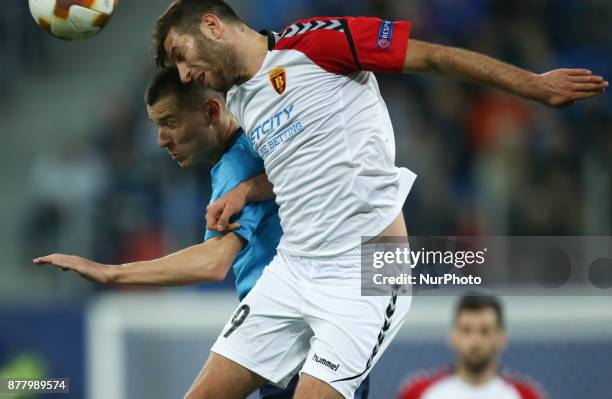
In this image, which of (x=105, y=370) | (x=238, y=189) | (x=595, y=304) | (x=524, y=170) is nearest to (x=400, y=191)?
(x=238, y=189)

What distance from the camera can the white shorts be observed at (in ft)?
14.2

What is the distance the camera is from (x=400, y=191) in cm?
455

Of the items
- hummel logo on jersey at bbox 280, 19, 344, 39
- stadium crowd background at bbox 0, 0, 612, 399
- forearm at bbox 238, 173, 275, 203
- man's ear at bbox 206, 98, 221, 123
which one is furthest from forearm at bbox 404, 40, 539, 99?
stadium crowd background at bbox 0, 0, 612, 399

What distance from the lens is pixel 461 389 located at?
604cm

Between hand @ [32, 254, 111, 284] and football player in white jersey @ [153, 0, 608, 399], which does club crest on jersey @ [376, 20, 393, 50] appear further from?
hand @ [32, 254, 111, 284]

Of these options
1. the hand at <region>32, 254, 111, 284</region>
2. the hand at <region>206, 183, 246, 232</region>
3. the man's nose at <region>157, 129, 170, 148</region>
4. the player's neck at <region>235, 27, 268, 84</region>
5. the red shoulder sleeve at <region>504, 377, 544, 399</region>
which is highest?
the player's neck at <region>235, 27, 268, 84</region>

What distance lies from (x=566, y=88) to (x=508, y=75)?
0.68 ft

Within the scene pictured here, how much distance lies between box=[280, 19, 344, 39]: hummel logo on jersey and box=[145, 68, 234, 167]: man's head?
0.59m

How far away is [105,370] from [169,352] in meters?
0.50

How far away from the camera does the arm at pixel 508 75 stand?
391 centimetres

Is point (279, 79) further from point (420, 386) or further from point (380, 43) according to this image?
point (420, 386)

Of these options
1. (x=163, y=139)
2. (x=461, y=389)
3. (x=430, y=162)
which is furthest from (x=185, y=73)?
(x=430, y=162)

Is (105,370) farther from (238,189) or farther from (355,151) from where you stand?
(355,151)

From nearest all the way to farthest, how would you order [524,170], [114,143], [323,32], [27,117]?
[323,32]
[524,170]
[114,143]
[27,117]
